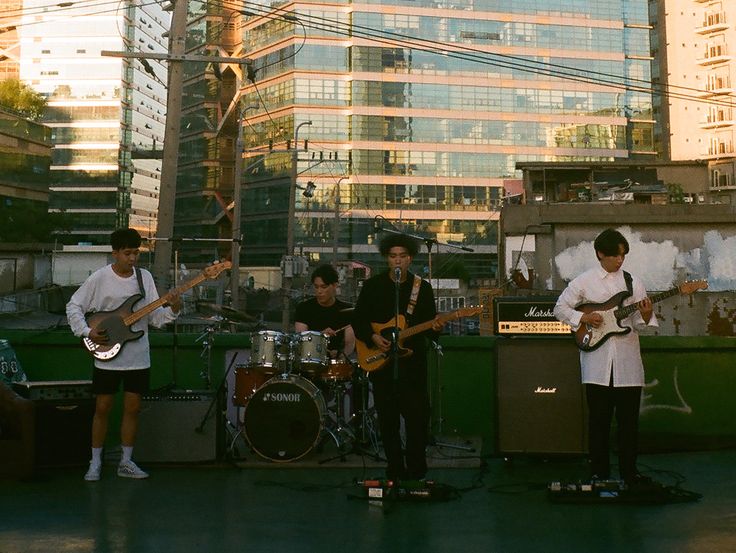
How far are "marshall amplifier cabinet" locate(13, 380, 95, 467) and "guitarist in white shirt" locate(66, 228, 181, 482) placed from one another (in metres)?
0.46

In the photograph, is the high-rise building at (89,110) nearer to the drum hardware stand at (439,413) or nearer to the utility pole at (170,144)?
the utility pole at (170,144)

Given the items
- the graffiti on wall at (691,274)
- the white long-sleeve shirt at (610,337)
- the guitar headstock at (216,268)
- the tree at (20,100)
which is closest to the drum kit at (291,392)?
the guitar headstock at (216,268)

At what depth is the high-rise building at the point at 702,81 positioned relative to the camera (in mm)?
70500

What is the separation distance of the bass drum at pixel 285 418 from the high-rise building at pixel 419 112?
5446cm

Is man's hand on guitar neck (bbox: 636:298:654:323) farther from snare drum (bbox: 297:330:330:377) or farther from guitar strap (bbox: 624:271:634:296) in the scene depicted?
snare drum (bbox: 297:330:330:377)

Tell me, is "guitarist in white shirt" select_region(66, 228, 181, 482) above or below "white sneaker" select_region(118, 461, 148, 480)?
above

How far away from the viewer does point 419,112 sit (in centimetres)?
6406

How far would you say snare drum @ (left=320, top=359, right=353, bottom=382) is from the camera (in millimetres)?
6590

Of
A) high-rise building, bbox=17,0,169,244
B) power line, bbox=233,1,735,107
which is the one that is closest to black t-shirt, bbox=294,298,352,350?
power line, bbox=233,1,735,107

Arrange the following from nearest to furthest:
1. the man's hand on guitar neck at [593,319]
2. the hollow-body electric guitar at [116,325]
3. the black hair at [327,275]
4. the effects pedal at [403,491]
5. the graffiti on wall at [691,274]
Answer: the effects pedal at [403,491], the man's hand on guitar neck at [593,319], the hollow-body electric guitar at [116,325], the black hair at [327,275], the graffiti on wall at [691,274]

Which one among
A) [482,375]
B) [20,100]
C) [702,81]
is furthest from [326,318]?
[702,81]

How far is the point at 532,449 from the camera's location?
6164 mm

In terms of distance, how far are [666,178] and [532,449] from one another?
47465mm

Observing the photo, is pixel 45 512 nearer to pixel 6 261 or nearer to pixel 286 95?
pixel 6 261
